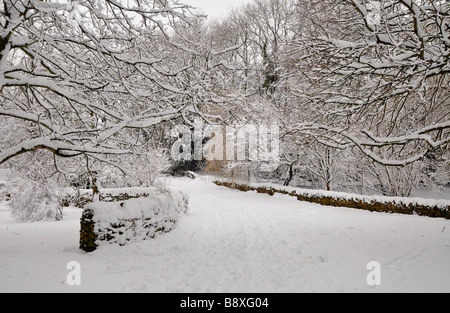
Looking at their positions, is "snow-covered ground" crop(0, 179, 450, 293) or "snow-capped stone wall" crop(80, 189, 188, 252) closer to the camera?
"snow-covered ground" crop(0, 179, 450, 293)

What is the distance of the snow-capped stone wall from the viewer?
601 centimetres

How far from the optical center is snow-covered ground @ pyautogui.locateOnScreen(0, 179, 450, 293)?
13.7 ft

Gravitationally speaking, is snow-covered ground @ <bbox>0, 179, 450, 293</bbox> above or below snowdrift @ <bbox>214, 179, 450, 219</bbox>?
below

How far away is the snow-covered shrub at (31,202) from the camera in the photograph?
11969 millimetres

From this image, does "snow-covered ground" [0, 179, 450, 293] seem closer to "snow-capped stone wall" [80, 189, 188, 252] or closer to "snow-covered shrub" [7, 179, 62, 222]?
"snow-capped stone wall" [80, 189, 188, 252]

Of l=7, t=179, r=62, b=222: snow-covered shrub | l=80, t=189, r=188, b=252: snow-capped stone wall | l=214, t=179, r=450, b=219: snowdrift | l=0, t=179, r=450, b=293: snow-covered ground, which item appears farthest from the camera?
l=7, t=179, r=62, b=222: snow-covered shrub

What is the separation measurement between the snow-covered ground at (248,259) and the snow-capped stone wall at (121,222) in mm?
261

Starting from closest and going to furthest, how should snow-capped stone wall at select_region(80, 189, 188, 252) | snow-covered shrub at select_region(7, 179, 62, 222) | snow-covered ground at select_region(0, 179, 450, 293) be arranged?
snow-covered ground at select_region(0, 179, 450, 293), snow-capped stone wall at select_region(80, 189, 188, 252), snow-covered shrub at select_region(7, 179, 62, 222)

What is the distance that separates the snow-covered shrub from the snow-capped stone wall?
278 inches

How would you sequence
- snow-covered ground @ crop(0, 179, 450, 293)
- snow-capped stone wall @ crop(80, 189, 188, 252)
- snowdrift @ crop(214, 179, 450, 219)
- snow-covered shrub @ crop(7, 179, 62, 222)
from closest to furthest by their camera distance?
snow-covered ground @ crop(0, 179, 450, 293) < snow-capped stone wall @ crop(80, 189, 188, 252) < snowdrift @ crop(214, 179, 450, 219) < snow-covered shrub @ crop(7, 179, 62, 222)

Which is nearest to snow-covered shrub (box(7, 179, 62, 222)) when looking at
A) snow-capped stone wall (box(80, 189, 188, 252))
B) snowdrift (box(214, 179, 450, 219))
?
snow-capped stone wall (box(80, 189, 188, 252))

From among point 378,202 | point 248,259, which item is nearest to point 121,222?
point 248,259

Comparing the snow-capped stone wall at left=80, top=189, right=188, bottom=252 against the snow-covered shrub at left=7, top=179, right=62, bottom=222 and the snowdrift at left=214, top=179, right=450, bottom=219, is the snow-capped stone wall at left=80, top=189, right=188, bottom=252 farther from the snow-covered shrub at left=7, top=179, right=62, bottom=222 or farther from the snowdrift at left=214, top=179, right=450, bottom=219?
the snowdrift at left=214, top=179, right=450, bottom=219
